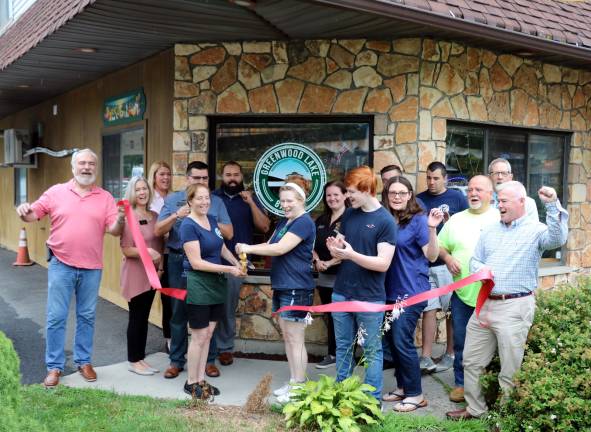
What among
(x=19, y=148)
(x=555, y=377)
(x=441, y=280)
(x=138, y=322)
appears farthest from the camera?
(x=19, y=148)

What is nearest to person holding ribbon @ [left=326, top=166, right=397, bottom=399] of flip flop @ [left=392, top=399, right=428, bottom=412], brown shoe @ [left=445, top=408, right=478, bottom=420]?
flip flop @ [left=392, top=399, right=428, bottom=412]

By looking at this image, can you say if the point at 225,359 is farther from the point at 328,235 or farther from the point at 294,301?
the point at 328,235

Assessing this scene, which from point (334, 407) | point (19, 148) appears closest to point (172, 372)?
point (334, 407)

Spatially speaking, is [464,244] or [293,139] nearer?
[464,244]

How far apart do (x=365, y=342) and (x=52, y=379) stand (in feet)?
8.94

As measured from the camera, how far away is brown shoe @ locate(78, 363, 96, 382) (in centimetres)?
525

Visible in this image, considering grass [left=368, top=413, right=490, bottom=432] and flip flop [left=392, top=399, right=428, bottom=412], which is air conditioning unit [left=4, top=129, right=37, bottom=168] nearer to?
flip flop [left=392, top=399, right=428, bottom=412]

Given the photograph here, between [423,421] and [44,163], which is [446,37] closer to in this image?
[423,421]

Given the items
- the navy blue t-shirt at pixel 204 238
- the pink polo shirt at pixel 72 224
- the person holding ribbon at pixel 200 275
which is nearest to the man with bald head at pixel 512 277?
the person holding ribbon at pixel 200 275

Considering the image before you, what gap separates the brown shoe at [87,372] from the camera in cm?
525

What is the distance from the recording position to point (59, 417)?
4359mm

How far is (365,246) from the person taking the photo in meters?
4.34

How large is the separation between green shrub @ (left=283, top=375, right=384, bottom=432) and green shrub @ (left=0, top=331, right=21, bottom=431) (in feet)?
6.24

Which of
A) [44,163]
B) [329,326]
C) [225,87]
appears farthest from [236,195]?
[44,163]
